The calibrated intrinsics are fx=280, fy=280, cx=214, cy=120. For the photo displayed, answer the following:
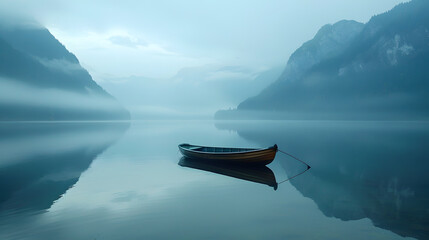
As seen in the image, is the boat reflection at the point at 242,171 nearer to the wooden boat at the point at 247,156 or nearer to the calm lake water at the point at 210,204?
the calm lake water at the point at 210,204

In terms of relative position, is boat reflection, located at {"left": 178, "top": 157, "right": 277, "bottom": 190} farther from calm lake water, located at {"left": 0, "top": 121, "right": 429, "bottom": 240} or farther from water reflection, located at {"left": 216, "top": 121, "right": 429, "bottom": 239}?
water reflection, located at {"left": 216, "top": 121, "right": 429, "bottom": 239}

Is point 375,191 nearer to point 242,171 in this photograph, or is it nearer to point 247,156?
point 247,156

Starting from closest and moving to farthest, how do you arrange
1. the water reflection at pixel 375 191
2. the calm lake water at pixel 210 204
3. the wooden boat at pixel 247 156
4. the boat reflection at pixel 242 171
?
the calm lake water at pixel 210 204 < the water reflection at pixel 375 191 < the boat reflection at pixel 242 171 < the wooden boat at pixel 247 156

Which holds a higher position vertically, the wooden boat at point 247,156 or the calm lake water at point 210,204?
the wooden boat at point 247,156

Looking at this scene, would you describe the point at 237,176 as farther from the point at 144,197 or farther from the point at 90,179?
the point at 90,179

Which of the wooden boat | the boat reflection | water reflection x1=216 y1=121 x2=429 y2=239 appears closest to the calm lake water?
water reflection x1=216 y1=121 x2=429 y2=239

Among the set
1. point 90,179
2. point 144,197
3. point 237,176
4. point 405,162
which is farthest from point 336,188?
point 90,179

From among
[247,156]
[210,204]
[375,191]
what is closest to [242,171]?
[247,156]

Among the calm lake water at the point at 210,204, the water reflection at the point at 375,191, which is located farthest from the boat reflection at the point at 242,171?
the water reflection at the point at 375,191

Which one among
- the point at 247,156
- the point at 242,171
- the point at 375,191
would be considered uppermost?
the point at 247,156

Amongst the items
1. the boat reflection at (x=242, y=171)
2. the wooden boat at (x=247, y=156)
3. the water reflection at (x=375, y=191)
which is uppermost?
the wooden boat at (x=247, y=156)

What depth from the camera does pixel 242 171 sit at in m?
25.5

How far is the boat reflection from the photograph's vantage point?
22.4 metres

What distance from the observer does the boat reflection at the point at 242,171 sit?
22359 millimetres
